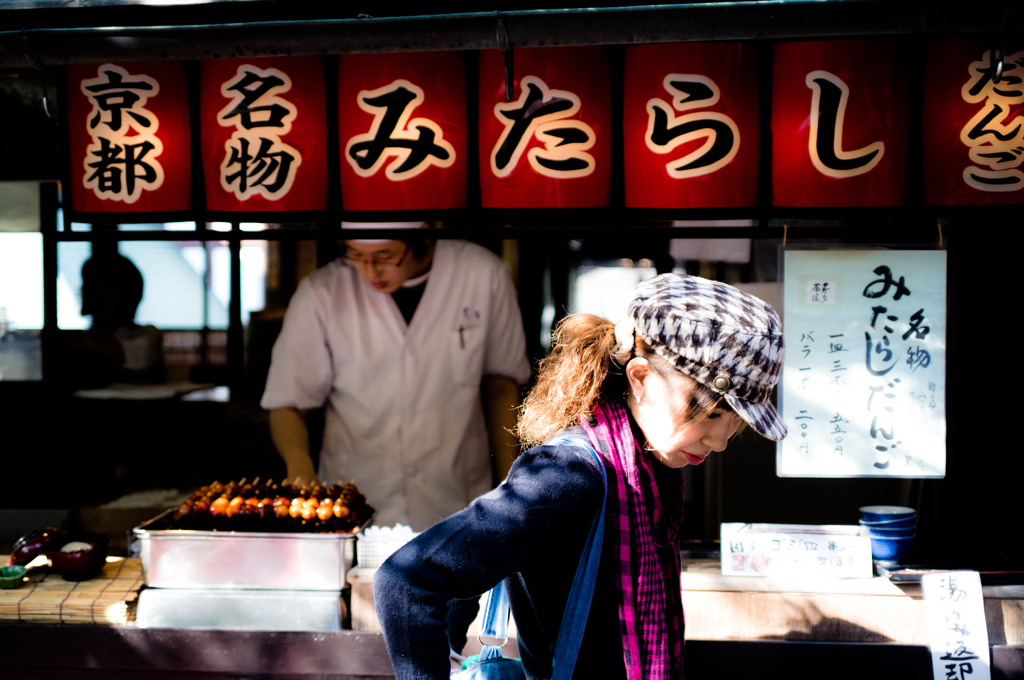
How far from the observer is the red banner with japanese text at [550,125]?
3.68 meters

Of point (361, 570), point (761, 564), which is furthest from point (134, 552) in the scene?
point (761, 564)

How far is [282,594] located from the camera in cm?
416

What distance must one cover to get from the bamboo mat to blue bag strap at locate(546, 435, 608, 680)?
3.52 m

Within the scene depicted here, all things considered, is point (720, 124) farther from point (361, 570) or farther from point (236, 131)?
point (361, 570)

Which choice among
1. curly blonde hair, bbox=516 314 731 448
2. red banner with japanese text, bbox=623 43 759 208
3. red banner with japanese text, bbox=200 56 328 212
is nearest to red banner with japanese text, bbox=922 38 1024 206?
red banner with japanese text, bbox=623 43 759 208

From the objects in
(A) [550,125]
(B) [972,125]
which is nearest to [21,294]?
(A) [550,125]

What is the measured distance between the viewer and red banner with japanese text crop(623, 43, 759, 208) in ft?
11.9

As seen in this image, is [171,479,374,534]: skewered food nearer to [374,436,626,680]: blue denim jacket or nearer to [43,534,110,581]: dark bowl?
[43,534,110,581]: dark bowl

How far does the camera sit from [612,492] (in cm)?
177

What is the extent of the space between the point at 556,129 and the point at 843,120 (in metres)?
1.44

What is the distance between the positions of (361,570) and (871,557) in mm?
2957

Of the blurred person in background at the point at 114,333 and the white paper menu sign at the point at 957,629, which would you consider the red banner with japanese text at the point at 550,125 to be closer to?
the white paper menu sign at the point at 957,629

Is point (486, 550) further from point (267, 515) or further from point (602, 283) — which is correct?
point (602, 283)

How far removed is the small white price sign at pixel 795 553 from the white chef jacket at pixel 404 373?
1.85 m
